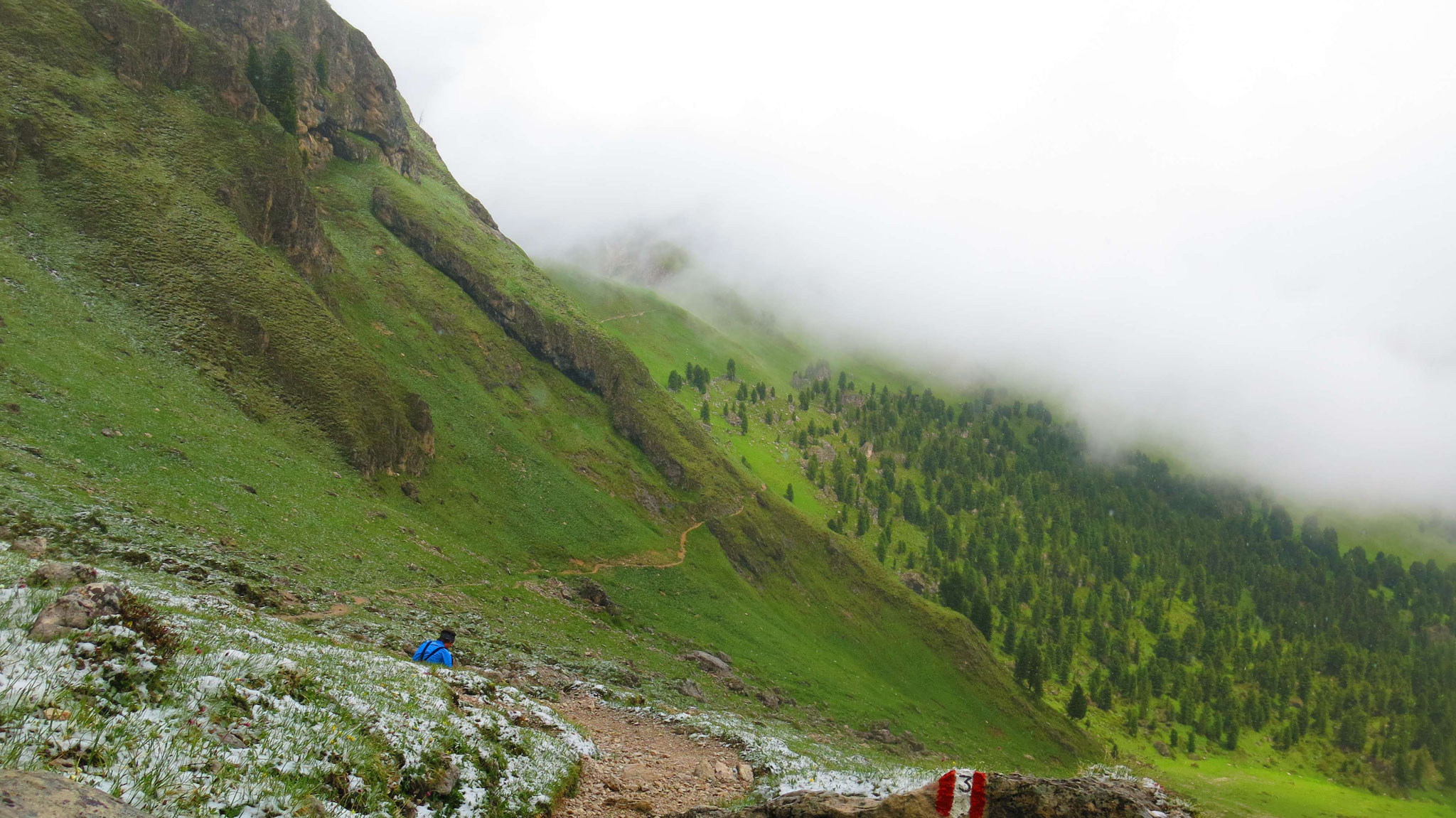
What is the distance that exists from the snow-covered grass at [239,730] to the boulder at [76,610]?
0.18m

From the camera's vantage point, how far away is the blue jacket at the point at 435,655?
2330cm

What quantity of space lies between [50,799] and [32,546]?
27.0 metres

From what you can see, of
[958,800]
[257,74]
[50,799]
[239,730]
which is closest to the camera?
[50,799]

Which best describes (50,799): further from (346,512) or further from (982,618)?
(982,618)

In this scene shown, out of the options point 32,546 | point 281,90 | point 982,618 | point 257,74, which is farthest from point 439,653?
point 982,618

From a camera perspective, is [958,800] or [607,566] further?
[607,566]

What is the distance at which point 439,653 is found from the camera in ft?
77.0

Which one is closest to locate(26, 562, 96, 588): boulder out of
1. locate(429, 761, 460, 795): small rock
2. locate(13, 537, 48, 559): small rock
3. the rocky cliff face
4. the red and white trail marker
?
locate(429, 761, 460, 795): small rock

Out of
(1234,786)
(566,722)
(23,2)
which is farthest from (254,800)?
(1234,786)

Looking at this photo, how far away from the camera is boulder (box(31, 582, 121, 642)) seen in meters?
9.17

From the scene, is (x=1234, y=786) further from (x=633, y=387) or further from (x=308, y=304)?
(x=308, y=304)

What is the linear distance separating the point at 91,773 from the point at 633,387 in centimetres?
9928

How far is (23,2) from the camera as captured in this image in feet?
196

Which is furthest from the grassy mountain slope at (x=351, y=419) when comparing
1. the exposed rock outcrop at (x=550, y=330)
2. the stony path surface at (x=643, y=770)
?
the stony path surface at (x=643, y=770)
